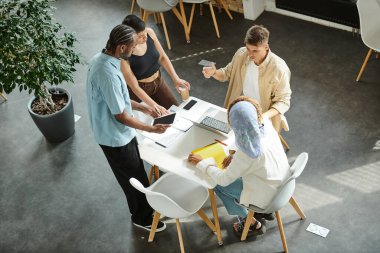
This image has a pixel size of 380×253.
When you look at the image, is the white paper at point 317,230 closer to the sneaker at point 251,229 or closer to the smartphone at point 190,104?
the sneaker at point 251,229

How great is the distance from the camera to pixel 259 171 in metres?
3.18

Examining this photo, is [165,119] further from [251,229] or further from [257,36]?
[251,229]

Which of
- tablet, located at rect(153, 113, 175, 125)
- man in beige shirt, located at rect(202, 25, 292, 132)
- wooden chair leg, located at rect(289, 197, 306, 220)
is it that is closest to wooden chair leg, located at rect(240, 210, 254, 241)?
wooden chair leg, located at rect(289, 197, 306, 220)

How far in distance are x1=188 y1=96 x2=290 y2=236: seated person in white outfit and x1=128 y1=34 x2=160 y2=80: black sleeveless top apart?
1060 mm

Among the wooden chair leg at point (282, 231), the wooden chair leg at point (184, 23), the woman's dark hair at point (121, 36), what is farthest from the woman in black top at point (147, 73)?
the wooden chair leg at point (184, 23)

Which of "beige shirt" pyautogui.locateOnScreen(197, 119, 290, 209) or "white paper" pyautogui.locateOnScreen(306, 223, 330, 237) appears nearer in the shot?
"beige shirt" pyautogui.locateOnScreen(197, 119, 290, 209)

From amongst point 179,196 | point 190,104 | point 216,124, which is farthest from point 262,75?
point 179,196

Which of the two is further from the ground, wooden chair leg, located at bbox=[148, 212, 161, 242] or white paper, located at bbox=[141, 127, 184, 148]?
white paper, located at bbox=[141, 127, 184, 148]

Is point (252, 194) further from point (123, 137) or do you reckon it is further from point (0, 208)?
point (0, 208)

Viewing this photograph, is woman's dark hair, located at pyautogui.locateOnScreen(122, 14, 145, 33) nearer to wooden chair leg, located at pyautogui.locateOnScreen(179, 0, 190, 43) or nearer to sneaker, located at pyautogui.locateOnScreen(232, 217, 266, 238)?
sneaker, located at pyautogui.locateOnScreen(232, 217, 266, 238)

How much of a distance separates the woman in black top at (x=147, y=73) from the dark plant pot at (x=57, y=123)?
3.28 ft

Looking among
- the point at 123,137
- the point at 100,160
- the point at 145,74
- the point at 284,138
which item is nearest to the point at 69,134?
the point at 100,160

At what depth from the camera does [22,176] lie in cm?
482

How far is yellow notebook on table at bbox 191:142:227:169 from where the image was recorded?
3.46 m
